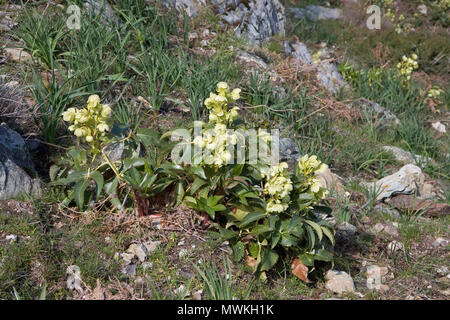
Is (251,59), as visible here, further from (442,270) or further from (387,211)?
(442,270)

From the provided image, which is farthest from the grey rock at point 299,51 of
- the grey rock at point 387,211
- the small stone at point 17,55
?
the small stone at point 17,55

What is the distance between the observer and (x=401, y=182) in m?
3.91

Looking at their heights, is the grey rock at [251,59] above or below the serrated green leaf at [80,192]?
above

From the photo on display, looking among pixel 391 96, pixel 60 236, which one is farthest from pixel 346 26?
pixel 60 236

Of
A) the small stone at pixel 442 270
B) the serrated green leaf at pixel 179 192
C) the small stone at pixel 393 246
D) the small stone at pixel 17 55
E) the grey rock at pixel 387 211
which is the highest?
the small stone at pixel 17 55

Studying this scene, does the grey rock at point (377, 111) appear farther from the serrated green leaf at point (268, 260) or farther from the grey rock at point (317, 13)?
the serrated green leaf at point (268, 260)

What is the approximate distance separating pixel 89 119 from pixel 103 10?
79.5 inches

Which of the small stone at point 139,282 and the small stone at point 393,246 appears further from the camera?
the small stone at point 393,246

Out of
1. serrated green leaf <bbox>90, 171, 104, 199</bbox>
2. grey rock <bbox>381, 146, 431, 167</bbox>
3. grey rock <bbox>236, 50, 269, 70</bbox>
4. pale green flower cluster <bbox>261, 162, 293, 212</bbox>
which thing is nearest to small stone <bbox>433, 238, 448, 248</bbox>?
grey rock <bbox>381, 146, 431, 167</bbox>

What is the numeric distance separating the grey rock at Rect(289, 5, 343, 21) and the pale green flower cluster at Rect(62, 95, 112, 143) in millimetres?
4873

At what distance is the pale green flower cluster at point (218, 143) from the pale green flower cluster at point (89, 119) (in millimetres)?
528

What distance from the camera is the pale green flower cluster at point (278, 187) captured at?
245 cm

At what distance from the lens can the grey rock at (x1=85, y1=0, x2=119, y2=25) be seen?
4262mm

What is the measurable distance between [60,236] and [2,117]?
991mm
